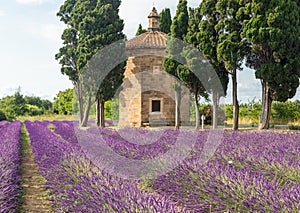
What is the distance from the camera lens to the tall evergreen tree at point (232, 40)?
609 inches

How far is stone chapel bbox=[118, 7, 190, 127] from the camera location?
21.7m

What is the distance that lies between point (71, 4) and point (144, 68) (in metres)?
6.49

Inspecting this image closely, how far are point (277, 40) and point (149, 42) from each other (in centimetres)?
925

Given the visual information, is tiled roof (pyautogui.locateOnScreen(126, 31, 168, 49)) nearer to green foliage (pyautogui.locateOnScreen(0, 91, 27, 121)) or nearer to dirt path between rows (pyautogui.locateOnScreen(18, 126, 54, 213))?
dirt path between rows (pyautogui.locateOnScreen(18, 126, 54, 213))

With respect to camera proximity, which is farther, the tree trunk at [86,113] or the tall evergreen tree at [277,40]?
the tree trunk at [86,113]

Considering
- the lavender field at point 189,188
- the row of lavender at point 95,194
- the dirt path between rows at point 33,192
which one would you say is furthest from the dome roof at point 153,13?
the row of lavender at point 95,194

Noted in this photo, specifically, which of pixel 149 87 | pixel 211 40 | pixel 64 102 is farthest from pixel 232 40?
pixel 64 102

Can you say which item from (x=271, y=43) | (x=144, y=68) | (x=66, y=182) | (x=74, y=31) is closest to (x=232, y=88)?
(x=271, y=43)

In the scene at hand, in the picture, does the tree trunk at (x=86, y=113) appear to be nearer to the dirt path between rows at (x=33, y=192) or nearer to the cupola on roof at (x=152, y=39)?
the cupola on roof at (x=152, y=39)

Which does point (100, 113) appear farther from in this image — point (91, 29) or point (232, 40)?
point (232, 40)

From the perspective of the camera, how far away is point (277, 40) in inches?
570

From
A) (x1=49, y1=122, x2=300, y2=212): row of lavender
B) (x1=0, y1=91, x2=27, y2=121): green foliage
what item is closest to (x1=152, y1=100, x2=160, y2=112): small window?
(x1=49, y1=122, x2=300, y2=212): row of lavender

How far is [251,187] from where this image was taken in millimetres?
3531

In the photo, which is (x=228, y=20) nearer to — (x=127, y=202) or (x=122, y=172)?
(x=122, y=172)
